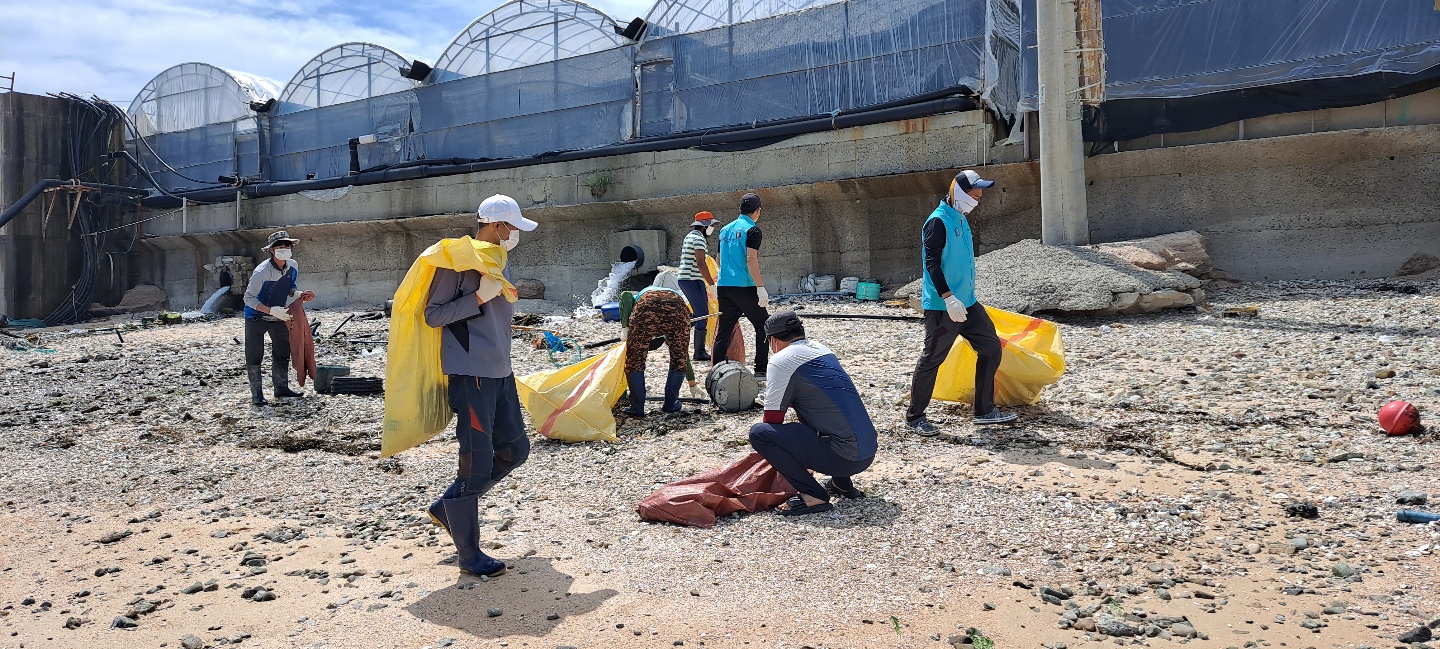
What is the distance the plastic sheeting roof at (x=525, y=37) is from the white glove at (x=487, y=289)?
50.0 feet

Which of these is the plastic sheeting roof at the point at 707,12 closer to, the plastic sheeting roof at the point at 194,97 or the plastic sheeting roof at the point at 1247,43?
the plastic sheeting roof at the point at 1247,43

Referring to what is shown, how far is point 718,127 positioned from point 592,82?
3300 millimetres

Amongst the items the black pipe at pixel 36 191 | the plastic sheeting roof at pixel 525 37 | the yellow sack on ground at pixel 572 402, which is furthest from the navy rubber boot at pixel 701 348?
the black pipe at pixel 36 191

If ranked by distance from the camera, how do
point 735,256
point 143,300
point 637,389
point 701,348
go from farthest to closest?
point 143,300 → point 701,348 → point 735,256 → point 637,389

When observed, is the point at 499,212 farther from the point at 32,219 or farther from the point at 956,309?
the point at 32,219

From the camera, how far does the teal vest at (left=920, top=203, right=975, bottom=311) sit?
582 centimetres

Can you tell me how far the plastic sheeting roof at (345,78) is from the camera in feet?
72.5

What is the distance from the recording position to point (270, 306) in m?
8.28

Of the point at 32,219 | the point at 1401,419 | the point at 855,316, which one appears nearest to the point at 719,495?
the point at 1401,419

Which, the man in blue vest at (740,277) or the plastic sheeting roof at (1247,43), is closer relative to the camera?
the man in blue vest at (740,277)

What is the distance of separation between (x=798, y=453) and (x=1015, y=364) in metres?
2.19

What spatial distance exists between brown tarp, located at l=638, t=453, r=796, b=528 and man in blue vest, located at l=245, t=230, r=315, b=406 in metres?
4.88

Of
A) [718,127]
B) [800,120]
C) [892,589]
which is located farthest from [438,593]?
[718,127]

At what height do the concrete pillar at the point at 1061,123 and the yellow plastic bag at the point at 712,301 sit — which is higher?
the concrete pillar at the point at 1061,123
